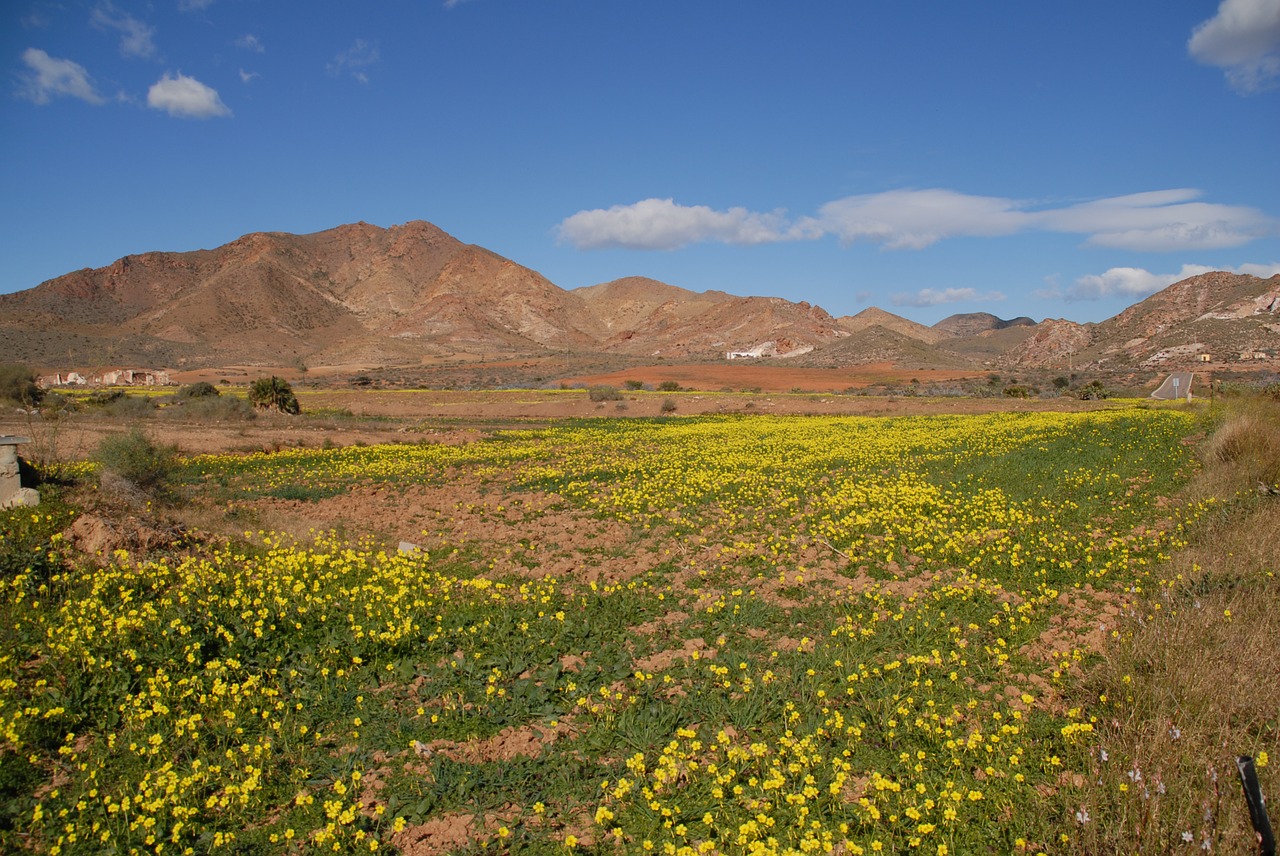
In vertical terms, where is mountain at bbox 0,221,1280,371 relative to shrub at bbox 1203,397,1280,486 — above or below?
above

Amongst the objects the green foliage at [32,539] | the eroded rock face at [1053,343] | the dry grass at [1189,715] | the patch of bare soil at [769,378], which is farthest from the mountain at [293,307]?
the dry grass at [1189,715]

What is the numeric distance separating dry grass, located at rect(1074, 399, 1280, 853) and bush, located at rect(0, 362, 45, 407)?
47939mm

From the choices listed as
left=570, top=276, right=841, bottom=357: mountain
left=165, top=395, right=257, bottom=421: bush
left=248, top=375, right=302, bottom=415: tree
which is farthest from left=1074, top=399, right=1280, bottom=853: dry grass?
left=570, top=276, right=841, bottom=357: mountain

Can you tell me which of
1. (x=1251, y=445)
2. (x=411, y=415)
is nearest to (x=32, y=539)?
(x=1251, y=445)

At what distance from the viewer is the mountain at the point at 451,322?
322 feet

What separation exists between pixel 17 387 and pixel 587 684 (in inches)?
1881

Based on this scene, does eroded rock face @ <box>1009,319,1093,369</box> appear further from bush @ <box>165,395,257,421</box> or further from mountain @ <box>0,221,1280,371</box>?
bush @ <box>165,395,257,421</box>

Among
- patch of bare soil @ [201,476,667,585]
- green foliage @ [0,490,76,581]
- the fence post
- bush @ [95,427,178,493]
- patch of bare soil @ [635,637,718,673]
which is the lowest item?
patch of bare soil @ [635,637,718,673]

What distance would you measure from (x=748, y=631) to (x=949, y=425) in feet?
89.9

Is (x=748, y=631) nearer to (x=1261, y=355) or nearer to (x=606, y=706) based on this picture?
(x=606, y=706)

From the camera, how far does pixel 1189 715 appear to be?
17.3ft

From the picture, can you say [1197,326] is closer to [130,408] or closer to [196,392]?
[196,392]

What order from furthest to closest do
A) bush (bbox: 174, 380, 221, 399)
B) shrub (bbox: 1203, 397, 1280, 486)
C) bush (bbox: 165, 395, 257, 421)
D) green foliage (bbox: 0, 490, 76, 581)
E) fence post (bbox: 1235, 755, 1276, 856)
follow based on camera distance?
1. bush (bbox: 174, 380, 221, 399)
2. bush (bbox: 165, 395, 257, 421)
3. shrub (bbox: 1203, 397, 1280, 486)
4. green foliage (bbox: 0, 490, 76, 581)
5. fence post (bbox: 1235, 755, 1276, 856)

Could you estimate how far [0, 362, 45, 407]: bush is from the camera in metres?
39.3
